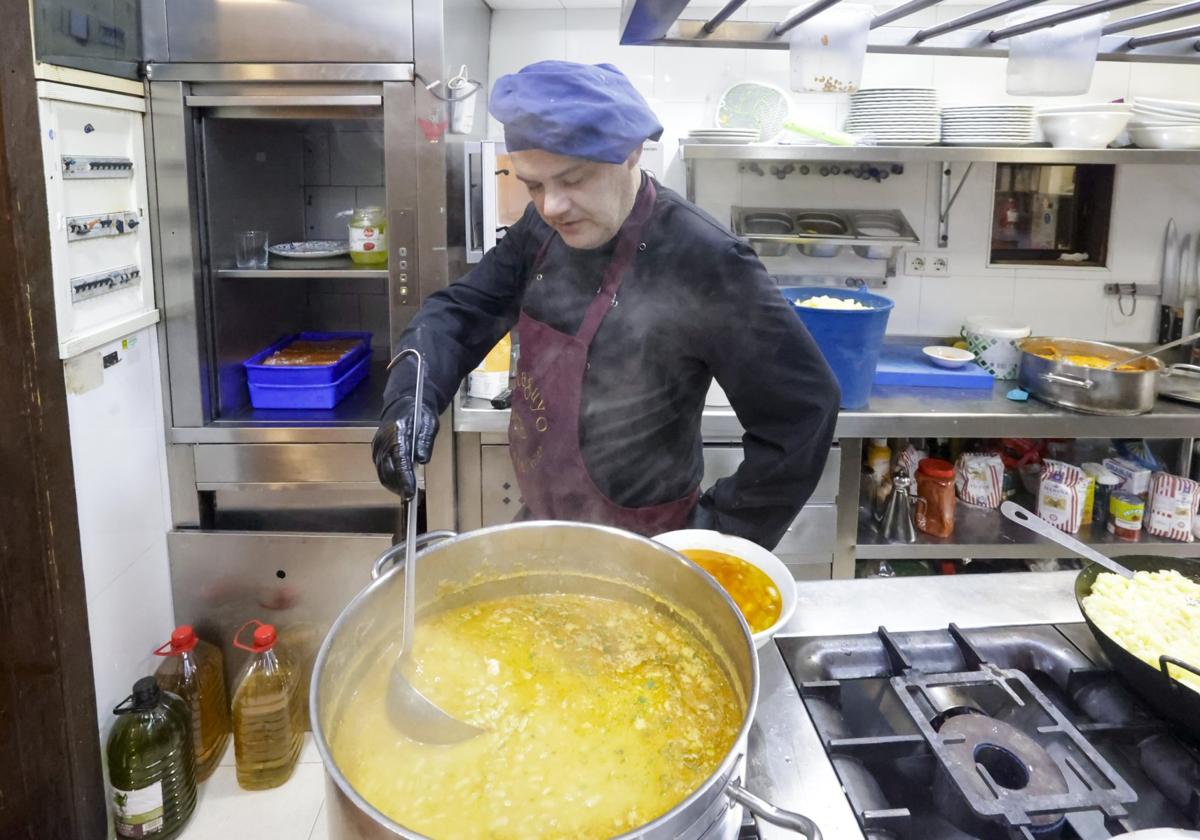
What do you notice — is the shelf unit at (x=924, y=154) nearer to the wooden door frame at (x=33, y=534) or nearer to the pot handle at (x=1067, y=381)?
the pot handle at (x=1067, y=381)

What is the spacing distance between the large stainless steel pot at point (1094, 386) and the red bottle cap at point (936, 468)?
1.19ft

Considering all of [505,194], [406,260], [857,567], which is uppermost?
[505,194]

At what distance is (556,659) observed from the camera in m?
1.01

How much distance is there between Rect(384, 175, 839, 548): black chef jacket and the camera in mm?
1523

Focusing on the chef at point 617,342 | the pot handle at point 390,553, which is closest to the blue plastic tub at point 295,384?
the chef at point 617,342

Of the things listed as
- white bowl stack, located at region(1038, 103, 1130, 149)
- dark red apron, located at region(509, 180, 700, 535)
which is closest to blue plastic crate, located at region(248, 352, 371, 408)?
dark red apron, located at region(509, 180, 700, 535)

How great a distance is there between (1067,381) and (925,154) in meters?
0.82

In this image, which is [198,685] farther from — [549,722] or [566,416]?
[549,722]

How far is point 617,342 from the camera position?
1636 millimetres

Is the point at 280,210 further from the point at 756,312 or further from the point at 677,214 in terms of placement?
the point at 756,312

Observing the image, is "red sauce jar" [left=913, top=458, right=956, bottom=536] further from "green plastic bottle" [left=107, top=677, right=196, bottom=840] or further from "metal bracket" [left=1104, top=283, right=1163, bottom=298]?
"green plastic bottle" [left=107, top=677, right=196, bottom=840]

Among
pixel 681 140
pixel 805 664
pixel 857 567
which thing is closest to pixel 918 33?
pixel 805 664

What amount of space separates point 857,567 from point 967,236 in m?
1.32

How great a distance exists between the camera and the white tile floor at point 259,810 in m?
2.15
